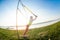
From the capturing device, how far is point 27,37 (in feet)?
8.92

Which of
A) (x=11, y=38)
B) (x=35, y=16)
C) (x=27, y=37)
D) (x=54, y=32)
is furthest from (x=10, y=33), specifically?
(x=54, y=32)

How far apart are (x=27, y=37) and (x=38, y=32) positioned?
16 centimetres

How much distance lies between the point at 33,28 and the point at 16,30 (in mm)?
238

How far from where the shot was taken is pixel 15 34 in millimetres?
2764

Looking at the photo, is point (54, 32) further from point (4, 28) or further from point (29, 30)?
point (4, 28)

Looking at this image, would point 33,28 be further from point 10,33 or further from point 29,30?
point 10,33

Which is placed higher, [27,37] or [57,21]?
[57,21]

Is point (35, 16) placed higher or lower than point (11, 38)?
higher

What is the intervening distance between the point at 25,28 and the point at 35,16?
0.69ft

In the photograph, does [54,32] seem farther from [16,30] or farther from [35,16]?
[16,30]

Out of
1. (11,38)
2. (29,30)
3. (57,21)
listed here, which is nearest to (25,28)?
(29,30)

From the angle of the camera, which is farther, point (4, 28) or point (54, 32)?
point (4, 28)

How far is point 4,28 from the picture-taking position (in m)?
2.84

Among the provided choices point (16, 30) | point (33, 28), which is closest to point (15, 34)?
point (16, 30)
